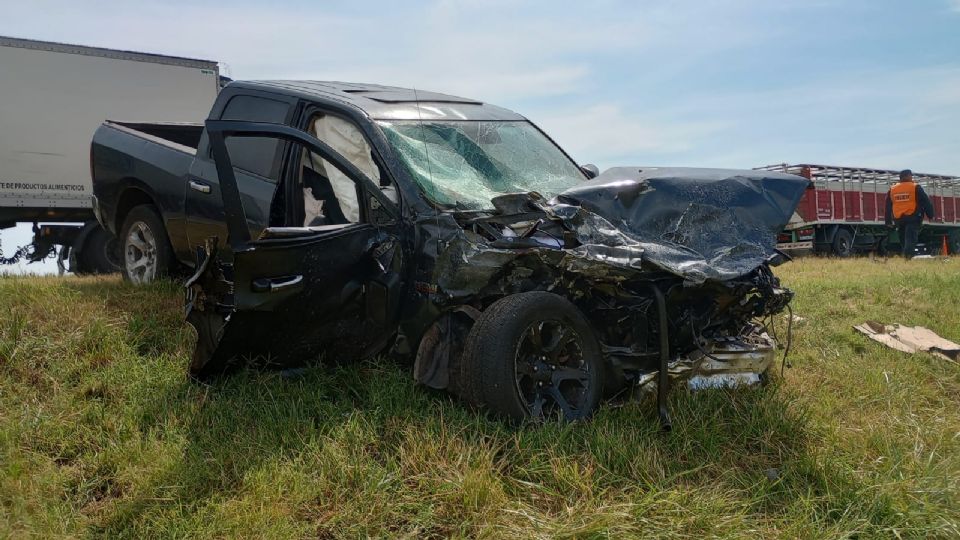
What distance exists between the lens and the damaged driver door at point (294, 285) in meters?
3.53

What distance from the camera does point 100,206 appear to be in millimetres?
6172

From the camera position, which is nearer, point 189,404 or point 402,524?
point 402,524

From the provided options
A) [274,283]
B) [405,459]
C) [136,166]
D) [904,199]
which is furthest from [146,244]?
[904,199]

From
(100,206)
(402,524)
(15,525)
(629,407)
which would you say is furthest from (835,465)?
(100,206)

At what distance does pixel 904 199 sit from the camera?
45.9 feet

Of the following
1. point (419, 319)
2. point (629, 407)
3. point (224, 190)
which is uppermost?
point (224, 190)

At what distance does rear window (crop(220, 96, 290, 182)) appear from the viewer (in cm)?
462

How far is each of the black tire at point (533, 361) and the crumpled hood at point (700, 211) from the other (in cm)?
58

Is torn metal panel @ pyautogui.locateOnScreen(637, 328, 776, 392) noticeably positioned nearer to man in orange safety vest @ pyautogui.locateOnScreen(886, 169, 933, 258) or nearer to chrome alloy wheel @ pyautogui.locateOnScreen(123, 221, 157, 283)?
chrome alloy wheel @ pyautogui.locateOnScreen(123, 221, 157, 283)

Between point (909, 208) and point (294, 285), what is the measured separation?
1374 cm

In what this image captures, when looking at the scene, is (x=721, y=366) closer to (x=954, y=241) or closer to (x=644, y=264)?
(x=644, y=264)

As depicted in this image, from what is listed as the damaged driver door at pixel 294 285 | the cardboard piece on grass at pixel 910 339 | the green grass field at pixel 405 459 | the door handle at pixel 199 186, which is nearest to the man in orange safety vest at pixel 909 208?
the cardboard piece on grass at pixel 910 339

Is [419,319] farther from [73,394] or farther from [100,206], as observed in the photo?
[100,206]

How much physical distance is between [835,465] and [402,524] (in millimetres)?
2040
